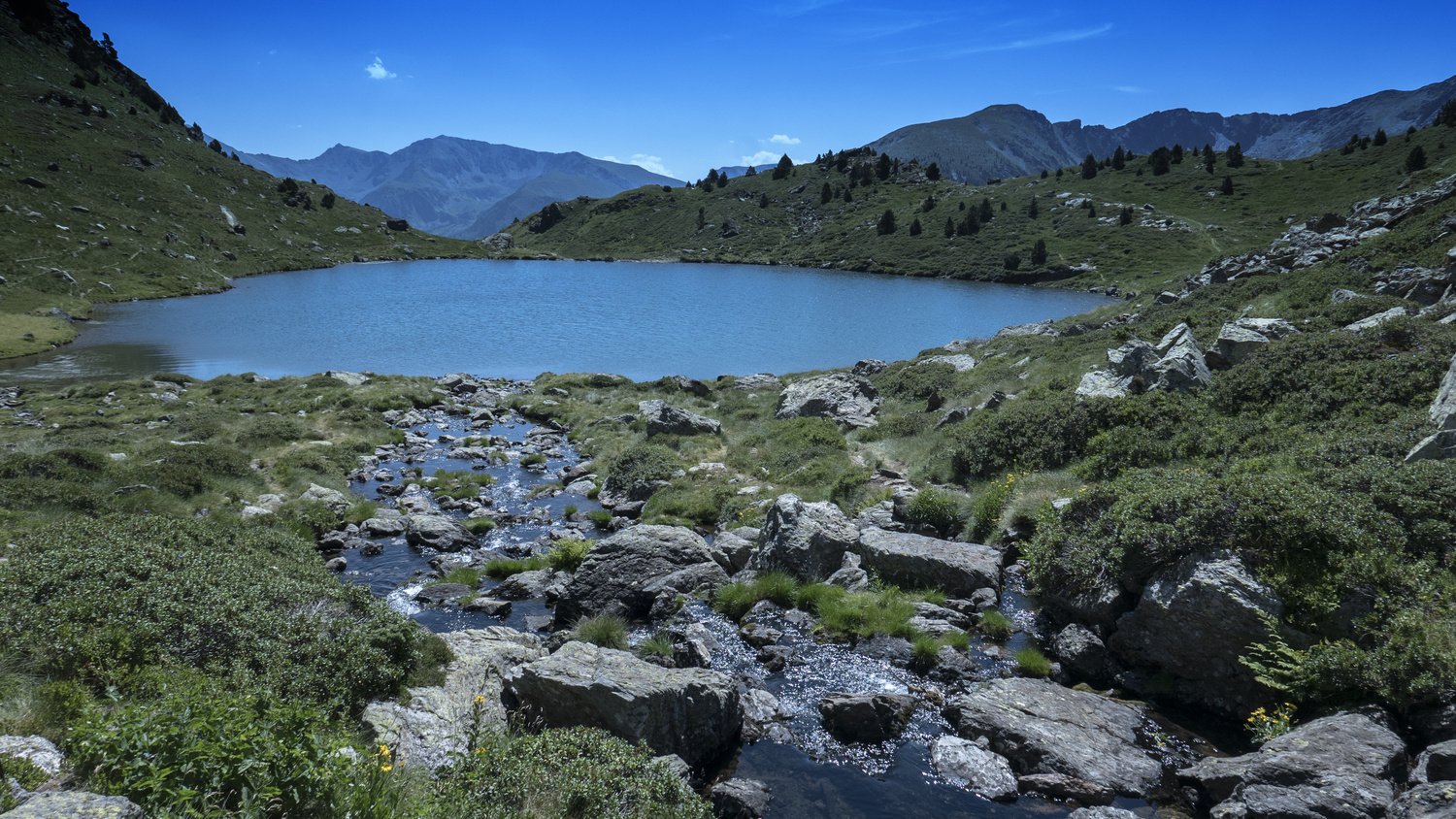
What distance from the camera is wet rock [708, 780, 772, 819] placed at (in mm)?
8812

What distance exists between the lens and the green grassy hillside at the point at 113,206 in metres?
75.6

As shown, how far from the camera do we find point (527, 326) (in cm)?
6875

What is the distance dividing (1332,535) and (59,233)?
414 feet

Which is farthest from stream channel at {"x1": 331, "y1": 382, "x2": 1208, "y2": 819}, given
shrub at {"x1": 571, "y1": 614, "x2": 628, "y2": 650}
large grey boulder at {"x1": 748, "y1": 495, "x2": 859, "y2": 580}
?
large grey boulder at {"x1": 748, "y1": 495, "x2": 859, "y2": 580}

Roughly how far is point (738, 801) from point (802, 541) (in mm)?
7881

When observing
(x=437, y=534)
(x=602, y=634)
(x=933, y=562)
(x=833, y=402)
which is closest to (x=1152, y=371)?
(x=933, y=562)

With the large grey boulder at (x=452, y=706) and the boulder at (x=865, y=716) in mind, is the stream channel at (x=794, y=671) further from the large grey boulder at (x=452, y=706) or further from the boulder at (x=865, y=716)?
the large grey boulder at (x=452, y=706)

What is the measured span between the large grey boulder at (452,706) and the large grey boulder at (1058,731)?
779 centimetres

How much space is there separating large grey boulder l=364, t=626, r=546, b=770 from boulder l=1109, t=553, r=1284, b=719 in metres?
11.4

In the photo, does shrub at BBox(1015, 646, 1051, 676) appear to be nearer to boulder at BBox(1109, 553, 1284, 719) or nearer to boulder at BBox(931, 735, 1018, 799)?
boulder at BBox(1109, 553, 1284, 719)

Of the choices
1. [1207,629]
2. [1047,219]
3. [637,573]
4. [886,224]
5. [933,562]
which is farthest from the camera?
[886,224]

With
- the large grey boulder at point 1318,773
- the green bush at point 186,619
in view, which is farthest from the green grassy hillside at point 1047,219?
the green bush at point 186,619

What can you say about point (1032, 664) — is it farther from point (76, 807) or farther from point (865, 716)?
point (76, 807)

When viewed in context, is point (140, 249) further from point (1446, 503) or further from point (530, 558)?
point (1446, 503)
